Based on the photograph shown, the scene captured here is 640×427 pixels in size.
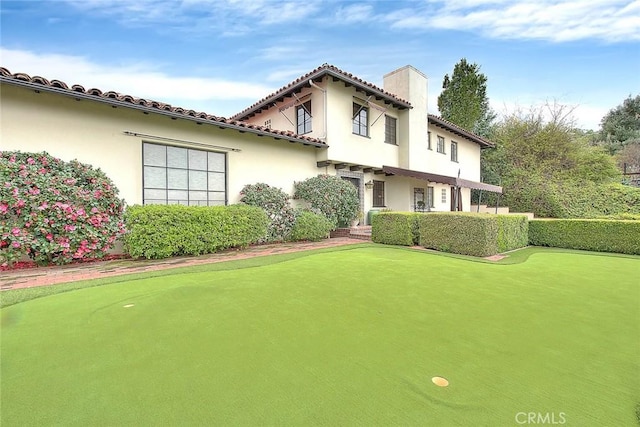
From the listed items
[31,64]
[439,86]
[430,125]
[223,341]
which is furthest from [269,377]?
[439,86]

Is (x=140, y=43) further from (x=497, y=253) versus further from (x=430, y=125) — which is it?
(x=430, y=125)

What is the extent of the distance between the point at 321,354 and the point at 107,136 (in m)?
8.79

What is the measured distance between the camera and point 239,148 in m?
10.9

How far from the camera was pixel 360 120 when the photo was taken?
47.1ft

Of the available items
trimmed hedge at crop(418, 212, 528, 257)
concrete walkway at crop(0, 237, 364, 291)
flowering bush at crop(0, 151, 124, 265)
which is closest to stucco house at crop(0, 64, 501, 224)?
flowering bush at crop(0, 151, 124, 265)

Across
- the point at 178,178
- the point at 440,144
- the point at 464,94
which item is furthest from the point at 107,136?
the point at 464,94

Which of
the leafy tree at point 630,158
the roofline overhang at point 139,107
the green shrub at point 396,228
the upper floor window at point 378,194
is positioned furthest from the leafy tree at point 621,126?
the roofline overhang at point 139,107

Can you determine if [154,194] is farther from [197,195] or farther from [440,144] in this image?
[440,144]

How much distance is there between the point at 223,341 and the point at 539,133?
29.2 m

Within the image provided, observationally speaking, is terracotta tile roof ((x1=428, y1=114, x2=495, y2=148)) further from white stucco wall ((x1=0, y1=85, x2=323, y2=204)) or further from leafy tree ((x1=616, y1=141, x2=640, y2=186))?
leafy tree ((x1=616, y1=141, x2=640, y2=186))

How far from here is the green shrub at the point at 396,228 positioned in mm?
10180

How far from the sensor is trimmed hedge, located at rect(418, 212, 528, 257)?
8445 millimetres

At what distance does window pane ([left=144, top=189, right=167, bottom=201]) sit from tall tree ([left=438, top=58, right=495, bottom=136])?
22772mm

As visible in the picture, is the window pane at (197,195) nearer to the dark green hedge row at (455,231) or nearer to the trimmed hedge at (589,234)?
the dark green hedge row at (455,231)
